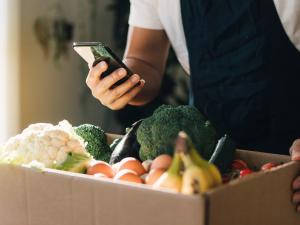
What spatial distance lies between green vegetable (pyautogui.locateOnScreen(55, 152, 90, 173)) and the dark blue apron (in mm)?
612

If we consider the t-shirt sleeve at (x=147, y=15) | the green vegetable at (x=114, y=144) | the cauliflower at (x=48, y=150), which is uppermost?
the t-shirt sleeve at (x=147, y=15)

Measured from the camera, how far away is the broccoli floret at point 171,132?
62.6 inches

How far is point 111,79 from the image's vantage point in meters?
1.76

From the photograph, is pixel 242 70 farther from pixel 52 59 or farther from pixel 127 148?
pixel 52 59

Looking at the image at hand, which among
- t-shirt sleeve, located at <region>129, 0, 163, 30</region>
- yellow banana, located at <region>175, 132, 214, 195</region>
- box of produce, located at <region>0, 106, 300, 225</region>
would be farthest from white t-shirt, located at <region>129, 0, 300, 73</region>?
yellow banana, located at <region>175, 132, 214, 195</region>

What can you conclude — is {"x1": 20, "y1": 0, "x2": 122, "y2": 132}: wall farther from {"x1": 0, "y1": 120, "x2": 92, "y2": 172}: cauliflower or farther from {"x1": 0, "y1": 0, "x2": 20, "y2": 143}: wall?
{"x1": 0, "y1": 120, "x2": 92, "y2": 172}: cauliflower

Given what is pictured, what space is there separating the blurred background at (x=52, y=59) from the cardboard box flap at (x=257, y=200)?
2.39 metres

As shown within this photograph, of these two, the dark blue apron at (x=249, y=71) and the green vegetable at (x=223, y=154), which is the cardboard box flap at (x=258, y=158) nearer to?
the green vegetable at (x=223, y=154)

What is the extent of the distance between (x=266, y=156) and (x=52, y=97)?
2.62m

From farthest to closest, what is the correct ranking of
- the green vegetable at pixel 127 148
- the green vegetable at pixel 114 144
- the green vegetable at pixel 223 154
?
the green vegetable at pixel 114 144 < the green vegetable at pixel 127 148 < the green vegetable at pixel 223 154

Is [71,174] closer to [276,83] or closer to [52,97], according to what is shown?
[276,83]

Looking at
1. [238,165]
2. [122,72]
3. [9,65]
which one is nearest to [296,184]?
[238,165]

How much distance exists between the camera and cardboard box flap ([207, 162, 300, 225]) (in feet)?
3.92

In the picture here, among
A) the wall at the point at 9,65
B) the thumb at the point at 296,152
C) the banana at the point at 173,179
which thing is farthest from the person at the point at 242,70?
the wall at the point at 9,65
